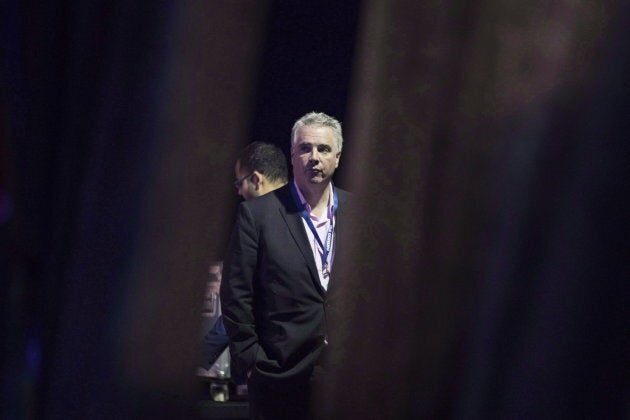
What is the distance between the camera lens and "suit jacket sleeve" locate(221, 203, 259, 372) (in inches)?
92.7

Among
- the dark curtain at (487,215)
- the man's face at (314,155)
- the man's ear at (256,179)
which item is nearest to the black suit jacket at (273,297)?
the man's face at (314,155)

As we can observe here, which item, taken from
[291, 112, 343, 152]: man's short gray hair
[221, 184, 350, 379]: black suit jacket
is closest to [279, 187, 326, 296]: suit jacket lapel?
[221, 184, 350, 379]: black suit jacket

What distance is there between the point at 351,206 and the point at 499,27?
30cm

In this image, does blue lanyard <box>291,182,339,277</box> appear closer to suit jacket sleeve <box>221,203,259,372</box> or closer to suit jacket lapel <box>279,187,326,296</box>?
suit jacket lapel <box>279,187,326,296</box>

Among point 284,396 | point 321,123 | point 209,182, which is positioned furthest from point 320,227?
point 209,182

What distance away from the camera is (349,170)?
4.12 feet

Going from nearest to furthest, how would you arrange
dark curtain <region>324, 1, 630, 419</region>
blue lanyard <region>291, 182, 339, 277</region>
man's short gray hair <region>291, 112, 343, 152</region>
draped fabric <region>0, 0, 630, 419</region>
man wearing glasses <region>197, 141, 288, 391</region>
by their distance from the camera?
dark curtain <region>324, 1, 630, 419</region>
draped fabric <region>0, 0, 630, 419</region>
blue lanyard <region>291, 182, 339, 277</region>
man's short gray hair <region>291, 112, 343, 152</region>
man wearing glasses <region>197, 141, 288, 391</region>

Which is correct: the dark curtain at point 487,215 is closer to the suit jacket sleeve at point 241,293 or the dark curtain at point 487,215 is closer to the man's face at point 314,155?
the suit jacket sleeve at point 241,293

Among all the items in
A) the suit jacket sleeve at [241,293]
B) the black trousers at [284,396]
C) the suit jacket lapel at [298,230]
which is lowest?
the black trousers at [284,396]

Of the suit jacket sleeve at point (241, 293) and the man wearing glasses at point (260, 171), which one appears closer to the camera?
the suit jacket sleeve at point (241, 293)

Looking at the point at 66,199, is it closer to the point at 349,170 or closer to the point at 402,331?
the point at 349,170

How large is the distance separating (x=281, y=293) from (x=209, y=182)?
3.84 ft

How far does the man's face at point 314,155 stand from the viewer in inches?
99.3

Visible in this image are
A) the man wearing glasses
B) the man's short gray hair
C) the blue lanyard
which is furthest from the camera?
the man wearing glasses
